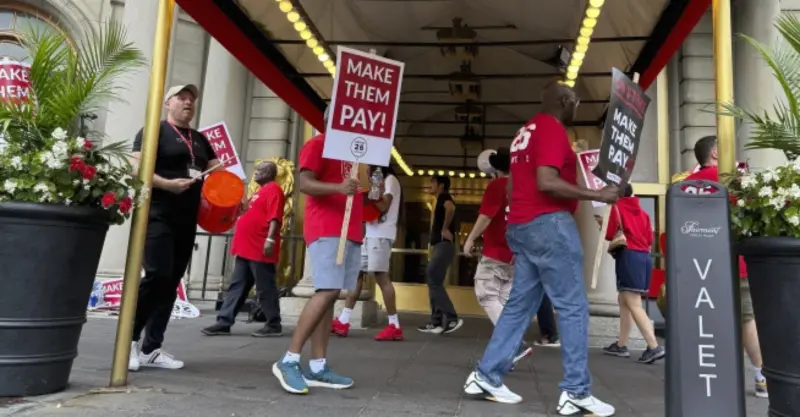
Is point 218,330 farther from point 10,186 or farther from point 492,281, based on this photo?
point 10,186

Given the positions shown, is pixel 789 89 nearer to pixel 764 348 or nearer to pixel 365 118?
pixel 764 348

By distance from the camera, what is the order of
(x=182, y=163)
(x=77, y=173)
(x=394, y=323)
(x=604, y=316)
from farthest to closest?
(x=604, y=316) < (x=394, y=323) < (x=182, y=163) < (x=77, y=173)

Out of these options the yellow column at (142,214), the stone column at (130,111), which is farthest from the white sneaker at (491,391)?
the stone column at (130,111)

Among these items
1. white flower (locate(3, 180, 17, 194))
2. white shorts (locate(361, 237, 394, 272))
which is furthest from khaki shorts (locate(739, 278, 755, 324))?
white flower (locate(3, 180, 17, 194))

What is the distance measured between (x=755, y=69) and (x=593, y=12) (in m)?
5.66

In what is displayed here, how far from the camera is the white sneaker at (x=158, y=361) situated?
4.46 m

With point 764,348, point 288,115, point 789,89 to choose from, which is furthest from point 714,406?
point 288,115

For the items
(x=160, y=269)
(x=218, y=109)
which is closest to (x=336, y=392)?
(x=160, y=269)

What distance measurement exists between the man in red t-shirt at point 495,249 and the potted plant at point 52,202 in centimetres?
323

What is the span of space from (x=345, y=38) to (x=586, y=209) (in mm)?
4034

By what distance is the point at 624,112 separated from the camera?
3.66 metres

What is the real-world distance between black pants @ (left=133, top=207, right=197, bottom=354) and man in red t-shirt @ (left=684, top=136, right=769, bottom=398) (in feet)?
12.8

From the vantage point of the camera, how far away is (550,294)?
358 centimetres

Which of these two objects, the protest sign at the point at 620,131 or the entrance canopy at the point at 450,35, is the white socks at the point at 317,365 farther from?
the entrance canopy at the point at 450,35
